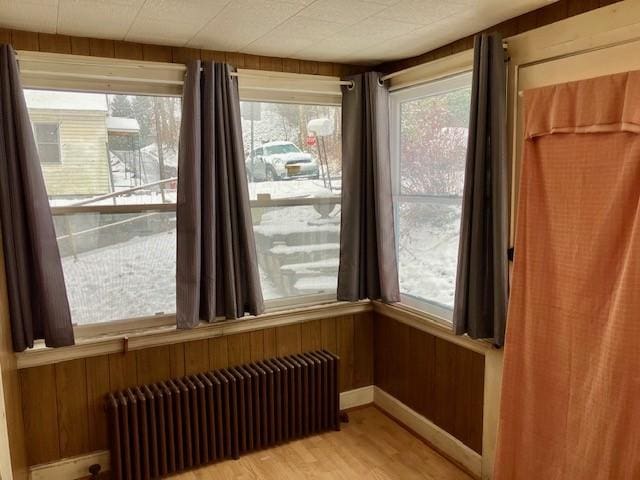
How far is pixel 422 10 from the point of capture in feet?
6.87

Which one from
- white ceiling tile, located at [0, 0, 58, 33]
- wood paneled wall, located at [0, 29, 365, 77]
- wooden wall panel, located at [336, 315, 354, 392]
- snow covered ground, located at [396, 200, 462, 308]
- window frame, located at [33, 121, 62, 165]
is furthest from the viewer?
wooden wall panel, located at [336, 315, 354, 392]

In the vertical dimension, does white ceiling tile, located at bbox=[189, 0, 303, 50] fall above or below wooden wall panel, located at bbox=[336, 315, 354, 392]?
above

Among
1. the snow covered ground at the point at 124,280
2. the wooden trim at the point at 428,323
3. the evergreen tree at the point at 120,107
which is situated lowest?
the wooden trim at the point at 428,323

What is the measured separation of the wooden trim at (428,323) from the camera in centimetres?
258

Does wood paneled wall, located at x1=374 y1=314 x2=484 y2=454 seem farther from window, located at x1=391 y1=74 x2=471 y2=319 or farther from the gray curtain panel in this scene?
the gray curtain panel

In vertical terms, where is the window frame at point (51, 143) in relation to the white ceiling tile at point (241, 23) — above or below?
below

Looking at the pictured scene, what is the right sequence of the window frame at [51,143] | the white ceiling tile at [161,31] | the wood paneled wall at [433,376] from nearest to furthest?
the white ceiling tile at [161,31] < the window frame at [51,143] < the wood paneled wall at [433,376]

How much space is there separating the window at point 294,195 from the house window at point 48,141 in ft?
3.14

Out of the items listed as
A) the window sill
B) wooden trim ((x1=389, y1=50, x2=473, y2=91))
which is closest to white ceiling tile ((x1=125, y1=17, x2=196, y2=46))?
wooden trim ((x1=389, y1=50, x2=473, y2=91))

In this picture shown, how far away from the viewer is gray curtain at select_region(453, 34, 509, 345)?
2.21 meters

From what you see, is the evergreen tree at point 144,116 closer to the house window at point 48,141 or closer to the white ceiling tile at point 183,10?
the house window at point 48,141

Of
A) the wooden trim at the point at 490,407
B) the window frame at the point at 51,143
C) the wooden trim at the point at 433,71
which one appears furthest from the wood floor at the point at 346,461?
the wooden trim at the point at 433,71

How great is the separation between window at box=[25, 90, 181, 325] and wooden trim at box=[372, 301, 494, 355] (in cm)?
132

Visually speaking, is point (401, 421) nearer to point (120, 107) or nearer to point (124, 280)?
point (124, 280)
